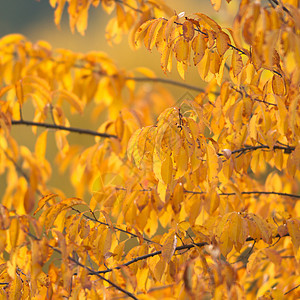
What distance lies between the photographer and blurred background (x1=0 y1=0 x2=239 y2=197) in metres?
5.80

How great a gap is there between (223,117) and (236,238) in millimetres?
339

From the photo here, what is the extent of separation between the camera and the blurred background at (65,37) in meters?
5.80

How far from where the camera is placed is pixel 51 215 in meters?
1.08

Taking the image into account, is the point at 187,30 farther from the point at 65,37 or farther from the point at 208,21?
the point at 65,37

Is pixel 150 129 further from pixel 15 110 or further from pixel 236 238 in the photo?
pixel 15 110

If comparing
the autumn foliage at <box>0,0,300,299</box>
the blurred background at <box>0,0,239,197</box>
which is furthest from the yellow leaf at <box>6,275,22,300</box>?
the blurred background at <box>0,0,239,197</box>

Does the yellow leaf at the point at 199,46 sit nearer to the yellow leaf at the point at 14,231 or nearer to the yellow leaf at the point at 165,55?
the yellow leaf at the point at 165,55

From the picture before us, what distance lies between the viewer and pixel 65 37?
8133mm

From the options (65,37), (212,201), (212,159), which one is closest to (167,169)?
(212,159)

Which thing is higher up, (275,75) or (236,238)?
(275,75)

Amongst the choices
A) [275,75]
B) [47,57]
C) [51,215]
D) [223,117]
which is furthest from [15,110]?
[275,75]

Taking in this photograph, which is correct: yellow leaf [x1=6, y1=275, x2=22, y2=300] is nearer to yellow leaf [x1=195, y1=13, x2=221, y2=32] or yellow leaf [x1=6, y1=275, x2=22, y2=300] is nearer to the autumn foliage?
the autumn foliage

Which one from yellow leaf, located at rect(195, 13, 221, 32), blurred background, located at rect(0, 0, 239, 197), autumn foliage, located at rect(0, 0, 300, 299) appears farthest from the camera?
blurred background, located at rect(0, 0, 239, 197)

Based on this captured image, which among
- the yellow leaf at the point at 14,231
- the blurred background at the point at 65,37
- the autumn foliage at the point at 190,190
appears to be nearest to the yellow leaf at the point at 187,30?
the autumn foliage at the point at 190,190
